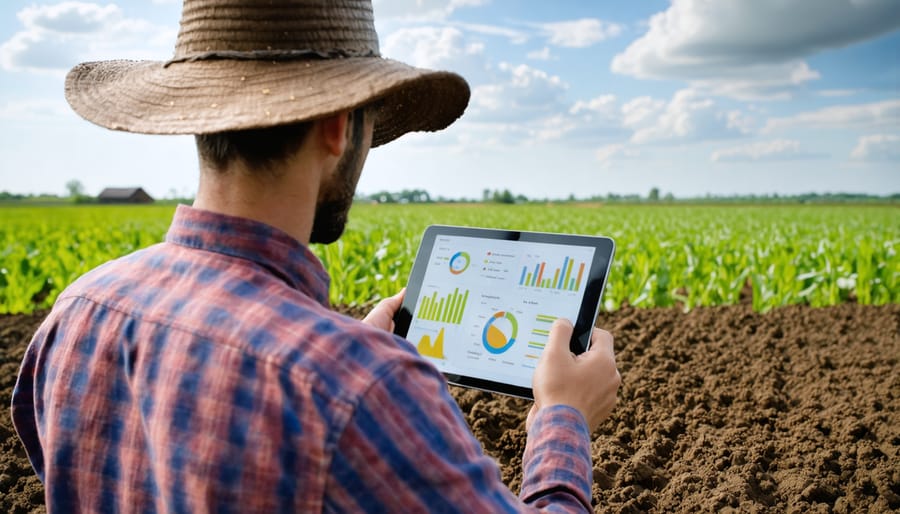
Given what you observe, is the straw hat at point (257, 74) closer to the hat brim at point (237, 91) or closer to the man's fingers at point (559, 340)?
the hat brim at point (237, 91)

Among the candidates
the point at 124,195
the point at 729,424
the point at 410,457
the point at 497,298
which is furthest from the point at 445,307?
the point at 124,195

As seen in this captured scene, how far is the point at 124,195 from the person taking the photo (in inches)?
2884

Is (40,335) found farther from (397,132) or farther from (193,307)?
(397,132)

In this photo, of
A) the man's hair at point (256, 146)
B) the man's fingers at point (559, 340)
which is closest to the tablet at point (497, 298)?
the man's fingers at point (559, 340)

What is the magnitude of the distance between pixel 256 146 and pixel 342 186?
19 centimetres

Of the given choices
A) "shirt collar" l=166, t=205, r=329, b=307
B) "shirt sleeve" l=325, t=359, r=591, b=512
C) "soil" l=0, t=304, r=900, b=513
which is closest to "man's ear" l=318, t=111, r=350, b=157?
"shirt collar" l=166, t=205, r=329, b=307

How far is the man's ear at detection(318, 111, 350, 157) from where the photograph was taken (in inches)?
51.9

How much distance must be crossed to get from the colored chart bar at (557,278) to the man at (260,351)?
0.34 metres

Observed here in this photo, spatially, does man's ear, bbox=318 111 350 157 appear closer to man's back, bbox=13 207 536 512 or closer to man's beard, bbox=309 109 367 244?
man's beard, bbox=309 109 367 244

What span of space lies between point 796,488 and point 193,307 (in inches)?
113

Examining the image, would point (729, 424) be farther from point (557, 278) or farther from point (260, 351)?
point (260, 351)

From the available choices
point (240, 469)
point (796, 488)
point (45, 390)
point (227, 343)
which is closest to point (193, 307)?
point (227, 343)

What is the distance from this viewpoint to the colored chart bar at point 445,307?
212 cm

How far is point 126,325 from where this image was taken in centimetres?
120
